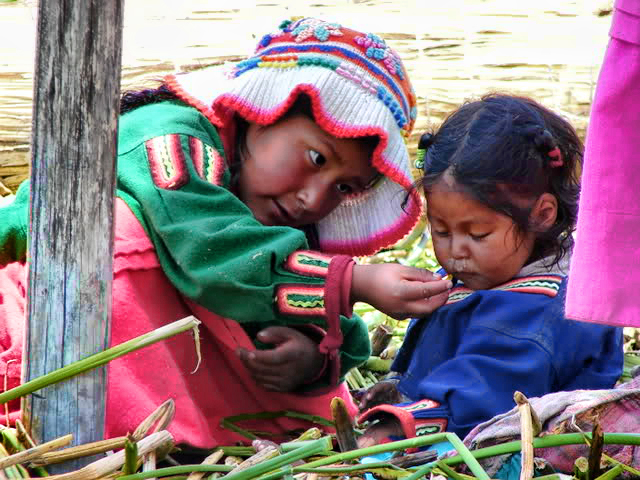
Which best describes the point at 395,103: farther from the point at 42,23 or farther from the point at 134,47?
the point at 134,47

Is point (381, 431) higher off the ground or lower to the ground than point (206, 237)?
lower

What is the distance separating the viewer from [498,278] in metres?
2.86

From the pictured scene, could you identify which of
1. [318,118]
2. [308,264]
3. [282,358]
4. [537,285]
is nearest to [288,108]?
[318,118]

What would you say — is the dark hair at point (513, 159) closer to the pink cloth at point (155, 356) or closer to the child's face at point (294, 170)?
the child's face at point (294, 170)

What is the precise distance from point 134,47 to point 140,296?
9.95ft

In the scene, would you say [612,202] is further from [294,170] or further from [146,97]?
[146,97]

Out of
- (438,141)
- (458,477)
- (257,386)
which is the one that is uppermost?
(438,141)

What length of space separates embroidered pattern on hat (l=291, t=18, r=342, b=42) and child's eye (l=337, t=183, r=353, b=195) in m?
0.40

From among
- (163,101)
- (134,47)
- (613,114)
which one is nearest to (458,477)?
(613,114)

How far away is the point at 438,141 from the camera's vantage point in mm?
2957

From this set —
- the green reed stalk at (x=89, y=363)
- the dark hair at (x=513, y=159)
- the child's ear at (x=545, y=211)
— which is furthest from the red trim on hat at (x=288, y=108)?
the green reed stalk at (x=89, y=363)

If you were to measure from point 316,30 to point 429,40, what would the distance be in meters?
2.75

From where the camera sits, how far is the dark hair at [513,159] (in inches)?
110

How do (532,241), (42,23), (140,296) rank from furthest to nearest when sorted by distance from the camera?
1. (532,241)
2. (140,296)
3. (42,23)
